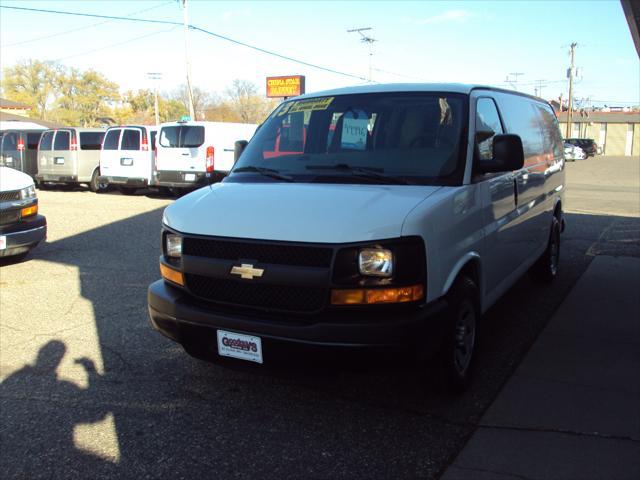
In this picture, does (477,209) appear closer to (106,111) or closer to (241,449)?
(241,449)

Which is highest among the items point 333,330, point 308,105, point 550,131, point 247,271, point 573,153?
point 308,105

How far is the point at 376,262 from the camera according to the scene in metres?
3.15

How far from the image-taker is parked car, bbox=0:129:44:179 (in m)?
19.9

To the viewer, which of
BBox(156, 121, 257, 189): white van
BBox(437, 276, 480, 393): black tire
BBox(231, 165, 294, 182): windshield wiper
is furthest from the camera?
BBox(156, 121, 257, 189): white van

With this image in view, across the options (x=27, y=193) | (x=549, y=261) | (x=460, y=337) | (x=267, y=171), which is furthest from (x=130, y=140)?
(x=460, y=337)

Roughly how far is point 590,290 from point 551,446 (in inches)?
150

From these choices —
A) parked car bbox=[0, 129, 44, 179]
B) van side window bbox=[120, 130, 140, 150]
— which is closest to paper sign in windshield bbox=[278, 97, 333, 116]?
van side window bbox=[120, 130, 140, 150]

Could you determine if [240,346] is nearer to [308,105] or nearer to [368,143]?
[368,143]

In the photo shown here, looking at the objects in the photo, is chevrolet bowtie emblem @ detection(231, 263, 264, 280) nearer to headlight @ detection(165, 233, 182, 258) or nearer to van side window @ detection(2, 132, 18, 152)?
headlight @ detection(165, 233, 182, 258)

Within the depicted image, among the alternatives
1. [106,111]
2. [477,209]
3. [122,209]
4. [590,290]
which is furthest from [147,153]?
[106,111]

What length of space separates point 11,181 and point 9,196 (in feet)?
0.80

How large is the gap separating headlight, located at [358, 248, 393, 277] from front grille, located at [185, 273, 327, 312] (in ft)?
0.83

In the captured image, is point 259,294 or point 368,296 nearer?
point 368,296

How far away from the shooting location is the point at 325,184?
384cm
